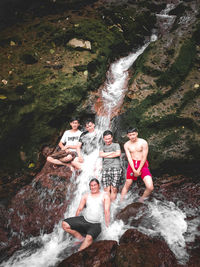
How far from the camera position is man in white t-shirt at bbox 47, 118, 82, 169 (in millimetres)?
6148

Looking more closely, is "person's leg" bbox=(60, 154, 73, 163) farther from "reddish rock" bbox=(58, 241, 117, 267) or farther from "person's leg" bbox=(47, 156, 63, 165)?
"reddish rock" bbox=(58, 241, 117, 267)

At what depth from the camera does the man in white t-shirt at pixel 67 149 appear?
6148 millimetres

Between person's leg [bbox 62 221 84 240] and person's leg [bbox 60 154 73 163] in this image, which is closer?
person's leg [bbox 62 221 84 240]

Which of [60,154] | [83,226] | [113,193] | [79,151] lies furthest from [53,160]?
[83,226]

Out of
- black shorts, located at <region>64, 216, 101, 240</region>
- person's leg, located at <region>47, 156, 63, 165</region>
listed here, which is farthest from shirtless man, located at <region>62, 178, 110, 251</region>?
person's leg, located at <region>47, 156, 63, 165</region>

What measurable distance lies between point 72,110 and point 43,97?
1186mm

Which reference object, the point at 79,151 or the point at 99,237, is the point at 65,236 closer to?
the point at 99,237

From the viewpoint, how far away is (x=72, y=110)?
7281 millimetres

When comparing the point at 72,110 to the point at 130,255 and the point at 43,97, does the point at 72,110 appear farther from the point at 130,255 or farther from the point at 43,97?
the point at 130,255

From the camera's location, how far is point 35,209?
221 inches

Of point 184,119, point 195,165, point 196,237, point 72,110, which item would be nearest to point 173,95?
point 184,119

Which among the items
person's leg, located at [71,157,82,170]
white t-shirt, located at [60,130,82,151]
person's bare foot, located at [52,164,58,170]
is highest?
white t-shirt, located at [60,130,82,151]

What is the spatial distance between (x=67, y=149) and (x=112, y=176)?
180 centimetres

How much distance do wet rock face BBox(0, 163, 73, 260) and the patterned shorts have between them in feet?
4.35
